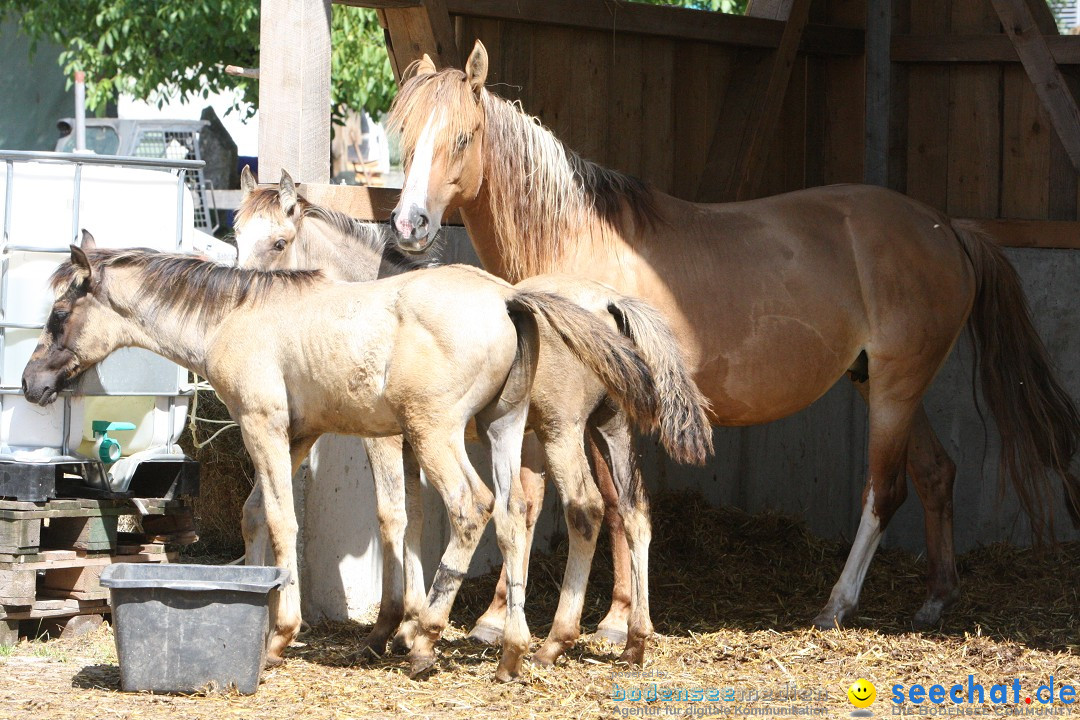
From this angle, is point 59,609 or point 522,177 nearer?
point 522,177

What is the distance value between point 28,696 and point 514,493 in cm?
184

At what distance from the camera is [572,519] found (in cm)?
456

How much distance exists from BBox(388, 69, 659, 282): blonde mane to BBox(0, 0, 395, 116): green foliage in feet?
22.6

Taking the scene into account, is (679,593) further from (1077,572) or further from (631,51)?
(631,51)

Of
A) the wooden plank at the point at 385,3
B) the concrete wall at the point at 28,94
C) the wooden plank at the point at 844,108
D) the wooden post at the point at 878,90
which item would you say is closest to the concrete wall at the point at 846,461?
the wooden post at the point at 878,90

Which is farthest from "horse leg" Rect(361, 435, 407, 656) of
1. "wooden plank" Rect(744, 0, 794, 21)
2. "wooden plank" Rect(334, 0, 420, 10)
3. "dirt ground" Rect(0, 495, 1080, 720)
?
"wooden plank" Rect(744, 0, 794, 21)

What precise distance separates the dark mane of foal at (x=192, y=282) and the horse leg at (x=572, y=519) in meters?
1.15

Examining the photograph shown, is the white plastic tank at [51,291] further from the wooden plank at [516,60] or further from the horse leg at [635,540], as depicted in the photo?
the horse leg at [635,540]

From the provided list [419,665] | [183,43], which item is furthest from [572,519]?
[183,43]

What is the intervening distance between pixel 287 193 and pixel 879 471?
2871 mm

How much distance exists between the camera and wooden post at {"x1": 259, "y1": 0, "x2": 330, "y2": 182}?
5.45 m

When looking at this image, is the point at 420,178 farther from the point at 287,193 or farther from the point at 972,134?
the point at 972,134

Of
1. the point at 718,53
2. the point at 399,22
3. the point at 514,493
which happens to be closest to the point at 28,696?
the point at 514,493

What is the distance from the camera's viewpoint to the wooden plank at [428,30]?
5.85m
